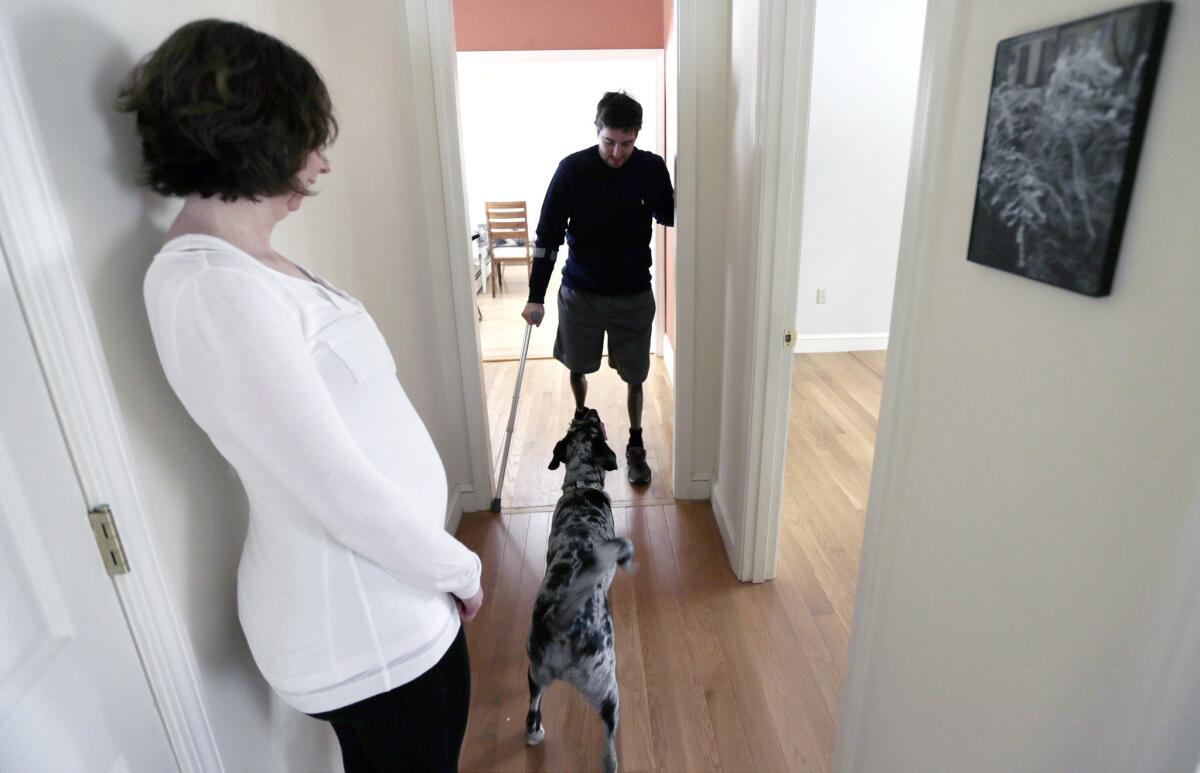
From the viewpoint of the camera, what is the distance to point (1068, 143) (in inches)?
26.5

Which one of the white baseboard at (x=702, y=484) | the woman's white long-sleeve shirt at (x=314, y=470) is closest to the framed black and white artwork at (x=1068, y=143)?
the woman's white long-sleeve shirt at (x=314, y=470)

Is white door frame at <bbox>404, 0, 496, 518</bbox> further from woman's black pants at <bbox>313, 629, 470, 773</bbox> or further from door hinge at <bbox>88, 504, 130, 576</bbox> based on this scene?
door hinge at <bbox>88, 504, 130, 576</bbox>

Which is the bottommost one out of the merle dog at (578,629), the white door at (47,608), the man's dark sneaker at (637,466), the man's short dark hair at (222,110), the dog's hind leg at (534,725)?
the dog's hind leg at (534,725)

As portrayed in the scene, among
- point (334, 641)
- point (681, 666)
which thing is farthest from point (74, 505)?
point (681, 666)

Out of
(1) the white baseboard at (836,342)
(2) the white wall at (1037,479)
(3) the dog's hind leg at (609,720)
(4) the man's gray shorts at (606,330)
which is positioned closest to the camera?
(2) the white wall at (1037,479)

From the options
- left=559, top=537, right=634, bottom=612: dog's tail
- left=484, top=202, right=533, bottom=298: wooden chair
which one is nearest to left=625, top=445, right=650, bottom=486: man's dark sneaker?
left=559, top=537, right=634, bottom=612: dog's tail

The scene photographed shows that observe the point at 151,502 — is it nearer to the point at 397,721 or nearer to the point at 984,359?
the point at 397,721

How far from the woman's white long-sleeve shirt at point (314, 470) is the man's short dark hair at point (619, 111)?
1.76 metres

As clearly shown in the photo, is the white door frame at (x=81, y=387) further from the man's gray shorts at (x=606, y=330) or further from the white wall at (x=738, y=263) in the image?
the man's gray shorts at (x=606, y=330)

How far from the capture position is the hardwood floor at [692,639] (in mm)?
1687

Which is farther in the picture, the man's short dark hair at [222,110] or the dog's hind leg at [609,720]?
the dog's hind leg at [609,720]

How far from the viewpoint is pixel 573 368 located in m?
3.00

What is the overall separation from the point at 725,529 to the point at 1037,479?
1.82 meters

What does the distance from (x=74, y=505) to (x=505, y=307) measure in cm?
600
